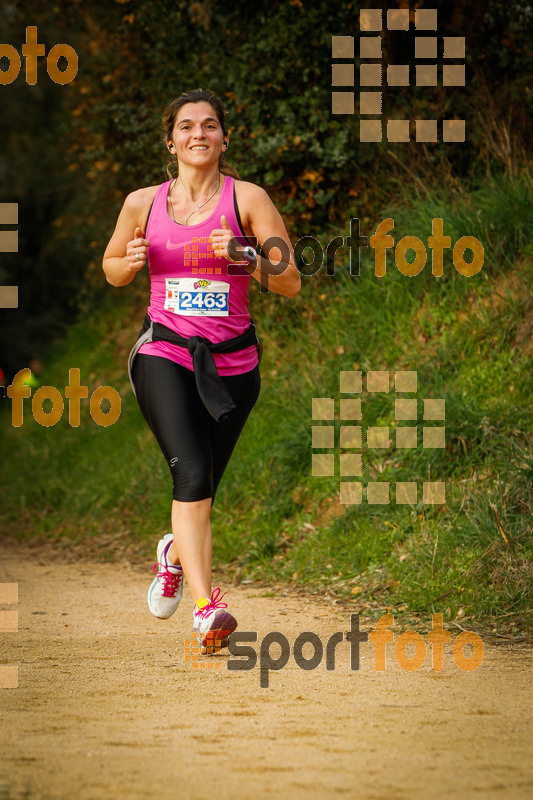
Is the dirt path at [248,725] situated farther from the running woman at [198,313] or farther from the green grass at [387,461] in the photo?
the green grass at [387,461]

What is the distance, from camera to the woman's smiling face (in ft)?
15.2

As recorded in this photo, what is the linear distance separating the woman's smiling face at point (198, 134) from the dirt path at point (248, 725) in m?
2.18

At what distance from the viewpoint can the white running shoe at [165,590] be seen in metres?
4.79

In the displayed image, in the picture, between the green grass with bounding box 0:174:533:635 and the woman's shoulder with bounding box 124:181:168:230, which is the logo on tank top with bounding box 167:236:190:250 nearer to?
the woman's shoulder with bounding box 124:181:168:230

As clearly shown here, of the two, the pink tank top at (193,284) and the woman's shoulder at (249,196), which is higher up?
the woman's shoulder at (249,196)

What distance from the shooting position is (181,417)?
444 cm

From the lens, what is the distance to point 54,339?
15.5 metres

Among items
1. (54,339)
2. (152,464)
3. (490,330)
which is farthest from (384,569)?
(54,339)

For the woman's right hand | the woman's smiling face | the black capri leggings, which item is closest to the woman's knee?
the black capri leggings

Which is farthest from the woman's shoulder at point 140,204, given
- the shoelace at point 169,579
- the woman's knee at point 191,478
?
the shoelace at point 169,579

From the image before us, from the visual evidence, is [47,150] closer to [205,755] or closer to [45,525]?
[45,525]

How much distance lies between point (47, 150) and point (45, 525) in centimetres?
889

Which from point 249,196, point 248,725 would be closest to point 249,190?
point 249,196

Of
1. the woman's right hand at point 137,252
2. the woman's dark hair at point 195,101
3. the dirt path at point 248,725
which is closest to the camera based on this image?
the dirt path at point 248,725
